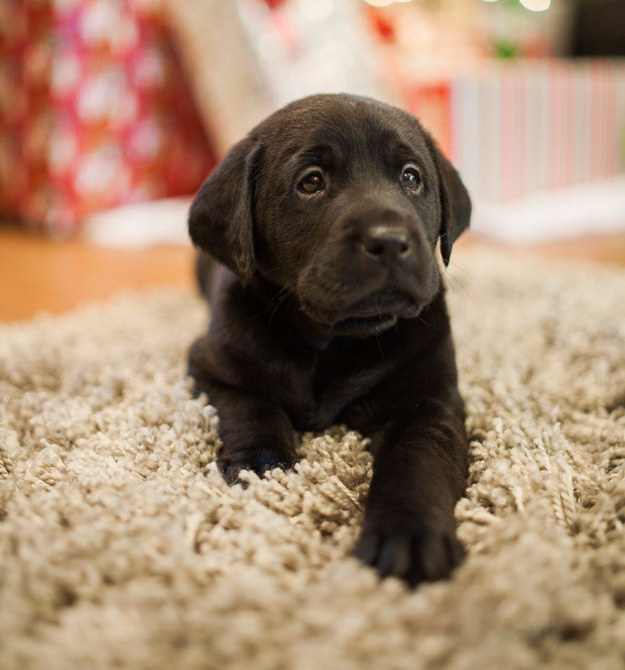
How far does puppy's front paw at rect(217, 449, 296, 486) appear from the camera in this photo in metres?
1.19

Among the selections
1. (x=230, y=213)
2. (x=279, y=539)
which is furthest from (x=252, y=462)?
(x=230, y=213)

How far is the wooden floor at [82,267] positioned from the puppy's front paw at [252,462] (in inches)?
70.4

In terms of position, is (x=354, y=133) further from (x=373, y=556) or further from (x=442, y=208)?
(x=373, y=556)

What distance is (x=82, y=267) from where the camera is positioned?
3676mm

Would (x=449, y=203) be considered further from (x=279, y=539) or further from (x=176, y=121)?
(x=176, y=121)

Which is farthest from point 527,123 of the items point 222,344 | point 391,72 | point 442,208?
point 222,344

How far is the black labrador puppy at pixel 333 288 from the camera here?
1.18m

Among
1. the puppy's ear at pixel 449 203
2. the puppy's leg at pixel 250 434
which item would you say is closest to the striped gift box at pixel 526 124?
the puppy's ear at pixel 449 203

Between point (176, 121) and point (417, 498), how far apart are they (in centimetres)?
448

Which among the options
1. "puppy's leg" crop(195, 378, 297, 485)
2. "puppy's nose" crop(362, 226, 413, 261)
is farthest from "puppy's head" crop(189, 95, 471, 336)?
"puppy's leg" crop(195, 378, 297, 485)

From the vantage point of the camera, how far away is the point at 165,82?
471 centimetres

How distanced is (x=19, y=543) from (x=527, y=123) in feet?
18.0

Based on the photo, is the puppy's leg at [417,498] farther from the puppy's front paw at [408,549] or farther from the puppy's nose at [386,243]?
the puppy's nose at [386,243]

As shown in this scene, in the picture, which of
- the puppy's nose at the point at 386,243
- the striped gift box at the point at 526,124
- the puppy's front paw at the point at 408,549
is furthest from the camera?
the striped gift box at the point at 526,124
